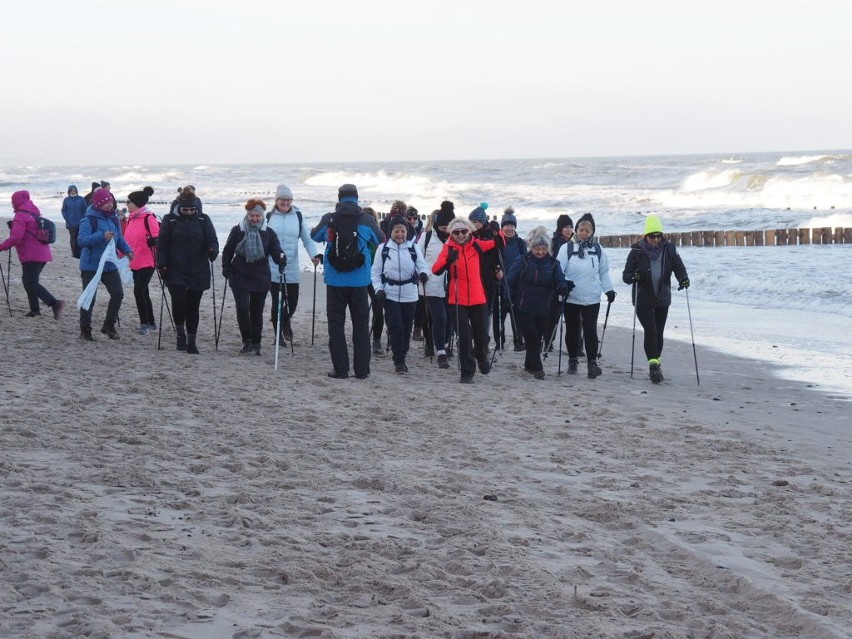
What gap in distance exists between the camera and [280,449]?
671 centimetres

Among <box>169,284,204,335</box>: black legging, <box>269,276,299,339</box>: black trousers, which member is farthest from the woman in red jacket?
<box>169,284,204,335</box>: black legging

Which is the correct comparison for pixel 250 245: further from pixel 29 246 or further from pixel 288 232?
pixel 29 246

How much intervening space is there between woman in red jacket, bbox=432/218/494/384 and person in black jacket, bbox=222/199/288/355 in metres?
1.72

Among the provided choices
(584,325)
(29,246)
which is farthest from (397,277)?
(29,246)

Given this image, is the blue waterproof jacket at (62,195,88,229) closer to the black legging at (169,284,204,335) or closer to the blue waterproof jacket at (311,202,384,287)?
the black legging at (169,284,204,335)

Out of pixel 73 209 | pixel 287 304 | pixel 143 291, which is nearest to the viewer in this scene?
pixel 287 304

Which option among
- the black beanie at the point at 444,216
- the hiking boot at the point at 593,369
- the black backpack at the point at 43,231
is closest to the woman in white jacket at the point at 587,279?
the hiking boot at the point at 593,369

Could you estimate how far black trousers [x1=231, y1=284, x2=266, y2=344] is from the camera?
35.8ft

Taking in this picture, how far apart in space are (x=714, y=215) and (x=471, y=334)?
35230 mm

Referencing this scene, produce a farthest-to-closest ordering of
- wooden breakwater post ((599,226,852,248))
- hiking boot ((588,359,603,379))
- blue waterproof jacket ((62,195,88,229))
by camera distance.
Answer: wooden breakwater post ((599,226,852,248)) → blue waterproof jacket ((62,195,88,229)) → hiking boot ((588,359,603,379))

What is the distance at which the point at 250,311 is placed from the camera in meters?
11.1

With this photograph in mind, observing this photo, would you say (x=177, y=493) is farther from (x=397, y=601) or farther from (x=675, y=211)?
(x=675, y=211)

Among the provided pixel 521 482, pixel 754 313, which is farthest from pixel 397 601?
pixel 754 313

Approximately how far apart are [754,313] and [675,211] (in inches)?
1294
